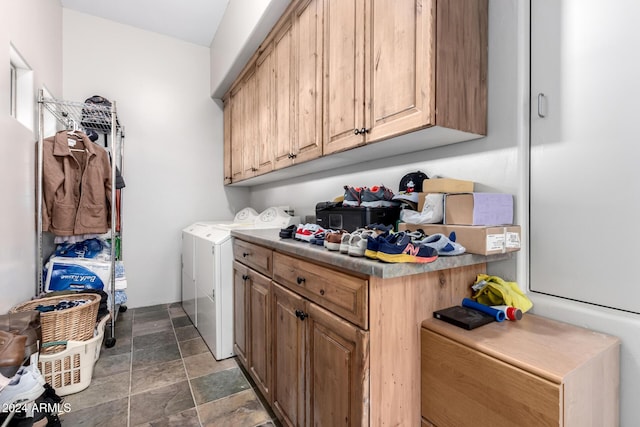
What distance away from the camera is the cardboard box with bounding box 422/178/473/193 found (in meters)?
1.23

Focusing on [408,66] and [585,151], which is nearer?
[585,151]

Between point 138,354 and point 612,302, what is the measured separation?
8.88 ft

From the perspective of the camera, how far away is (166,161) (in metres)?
3.35

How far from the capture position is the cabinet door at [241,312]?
73.0 inches

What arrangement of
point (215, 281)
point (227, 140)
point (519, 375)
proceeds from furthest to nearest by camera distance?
point (227, 140), point (215, 281), point (519, 375)

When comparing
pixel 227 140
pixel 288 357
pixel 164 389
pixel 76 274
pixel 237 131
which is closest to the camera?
pixel 288 357

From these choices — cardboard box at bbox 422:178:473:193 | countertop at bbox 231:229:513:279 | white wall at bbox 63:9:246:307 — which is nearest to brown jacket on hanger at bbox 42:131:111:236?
white wall at bbox 63:9:246:307

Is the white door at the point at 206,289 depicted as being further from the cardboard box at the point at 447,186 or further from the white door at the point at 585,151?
the white door at the point at 585,151

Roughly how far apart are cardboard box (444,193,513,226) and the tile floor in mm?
1366

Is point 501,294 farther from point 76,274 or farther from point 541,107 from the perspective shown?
point 76,274

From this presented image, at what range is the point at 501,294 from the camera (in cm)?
111

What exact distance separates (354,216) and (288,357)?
72 centimetres

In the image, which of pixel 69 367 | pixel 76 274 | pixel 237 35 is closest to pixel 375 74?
pixel 237 35

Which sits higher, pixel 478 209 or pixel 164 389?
pixel 478 209
